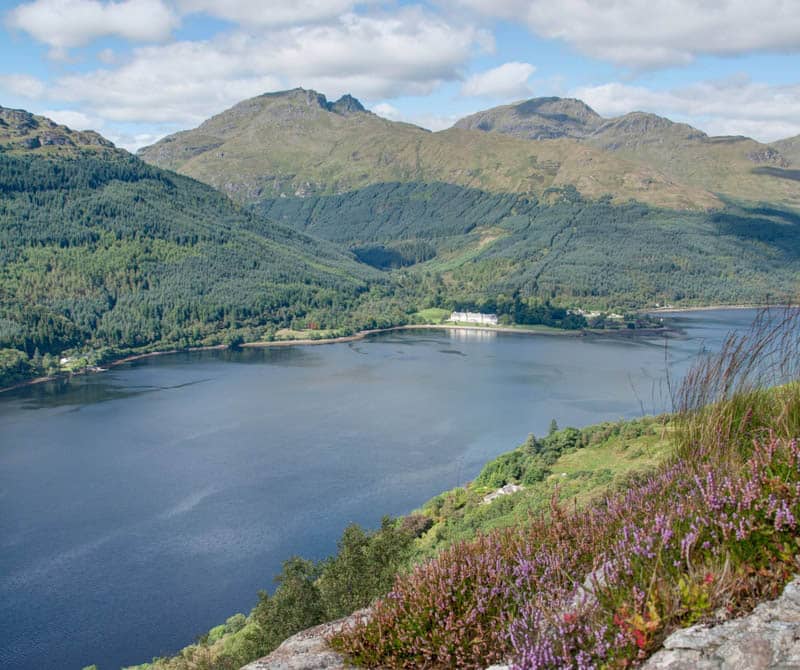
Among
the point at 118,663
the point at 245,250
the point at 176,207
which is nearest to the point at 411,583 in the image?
the point at 118,663

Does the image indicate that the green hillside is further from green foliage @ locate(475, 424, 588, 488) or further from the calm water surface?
green foliage @ locate(475, 424, 588, 488)

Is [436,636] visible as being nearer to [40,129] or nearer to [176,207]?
[176,207]

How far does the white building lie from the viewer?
109 metres

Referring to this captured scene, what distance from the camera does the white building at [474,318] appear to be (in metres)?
109

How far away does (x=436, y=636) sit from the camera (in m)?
4.60

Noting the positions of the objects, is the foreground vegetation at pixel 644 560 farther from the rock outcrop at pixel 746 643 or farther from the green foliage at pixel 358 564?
the green foliage at pixel 358 564

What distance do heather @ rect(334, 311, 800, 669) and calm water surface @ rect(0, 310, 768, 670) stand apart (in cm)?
143

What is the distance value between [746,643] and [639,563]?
0.83 metres

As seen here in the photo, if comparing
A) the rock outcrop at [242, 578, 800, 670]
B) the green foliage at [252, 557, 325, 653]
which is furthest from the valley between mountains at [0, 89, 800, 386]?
the rock outcrop at [242, 578, 800, 670]

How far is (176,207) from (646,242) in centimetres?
9413

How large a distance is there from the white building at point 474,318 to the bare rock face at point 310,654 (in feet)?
339

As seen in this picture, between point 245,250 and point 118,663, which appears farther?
point 245,250

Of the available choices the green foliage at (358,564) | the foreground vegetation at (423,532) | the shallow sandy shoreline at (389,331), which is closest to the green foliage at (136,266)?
the shallow sandy shoreline at (389,331)

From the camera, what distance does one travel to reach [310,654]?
5.21 meters
